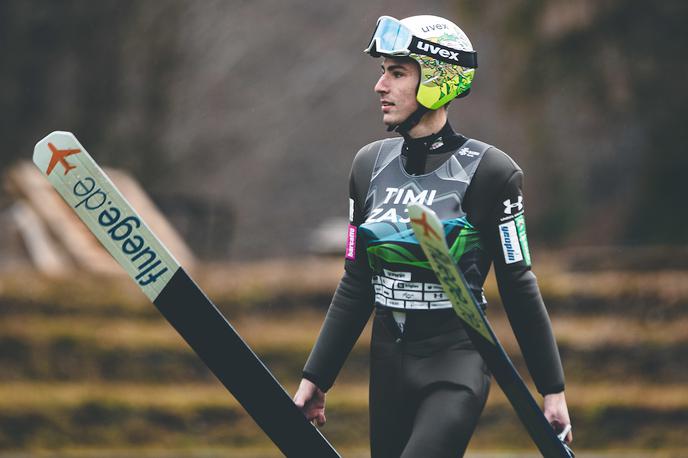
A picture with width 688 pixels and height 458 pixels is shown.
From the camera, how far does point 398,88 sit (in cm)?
458

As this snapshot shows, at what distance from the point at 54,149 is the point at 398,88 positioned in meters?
1.14

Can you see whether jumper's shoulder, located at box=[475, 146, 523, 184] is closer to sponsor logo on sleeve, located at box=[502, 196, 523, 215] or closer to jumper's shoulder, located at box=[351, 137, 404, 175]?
sponsor logo on sleeve, located at box=[502, 196, 523, 215]

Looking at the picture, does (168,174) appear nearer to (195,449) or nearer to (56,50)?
(56,50)

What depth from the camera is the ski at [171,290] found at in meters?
4.29

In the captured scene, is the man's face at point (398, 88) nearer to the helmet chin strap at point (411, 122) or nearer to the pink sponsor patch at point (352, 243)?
the helmet chin strap at point (411, 122)

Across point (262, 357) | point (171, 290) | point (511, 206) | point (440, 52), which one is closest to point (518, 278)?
point (511, 206)

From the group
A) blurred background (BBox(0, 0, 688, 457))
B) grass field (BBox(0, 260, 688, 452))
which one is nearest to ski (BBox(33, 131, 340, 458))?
grass field (BBox(0, 260, 688, 452))

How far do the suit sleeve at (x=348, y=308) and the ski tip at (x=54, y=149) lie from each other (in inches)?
38.4

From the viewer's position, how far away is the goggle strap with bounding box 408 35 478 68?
452 cm

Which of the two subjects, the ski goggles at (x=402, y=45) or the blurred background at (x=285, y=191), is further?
the blurred background at (x=285, y=191)

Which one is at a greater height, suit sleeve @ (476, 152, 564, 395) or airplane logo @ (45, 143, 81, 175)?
airplane logo @ (45, 143, 81, 175)

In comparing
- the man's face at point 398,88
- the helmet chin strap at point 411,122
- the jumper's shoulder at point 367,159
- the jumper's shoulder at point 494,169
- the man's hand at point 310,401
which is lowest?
the man's hand at point 310,401

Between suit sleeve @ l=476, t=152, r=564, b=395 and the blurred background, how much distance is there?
246 inches

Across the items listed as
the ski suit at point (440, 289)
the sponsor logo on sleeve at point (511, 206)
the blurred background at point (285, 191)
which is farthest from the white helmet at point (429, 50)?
the blurred background at point (285, 191)
